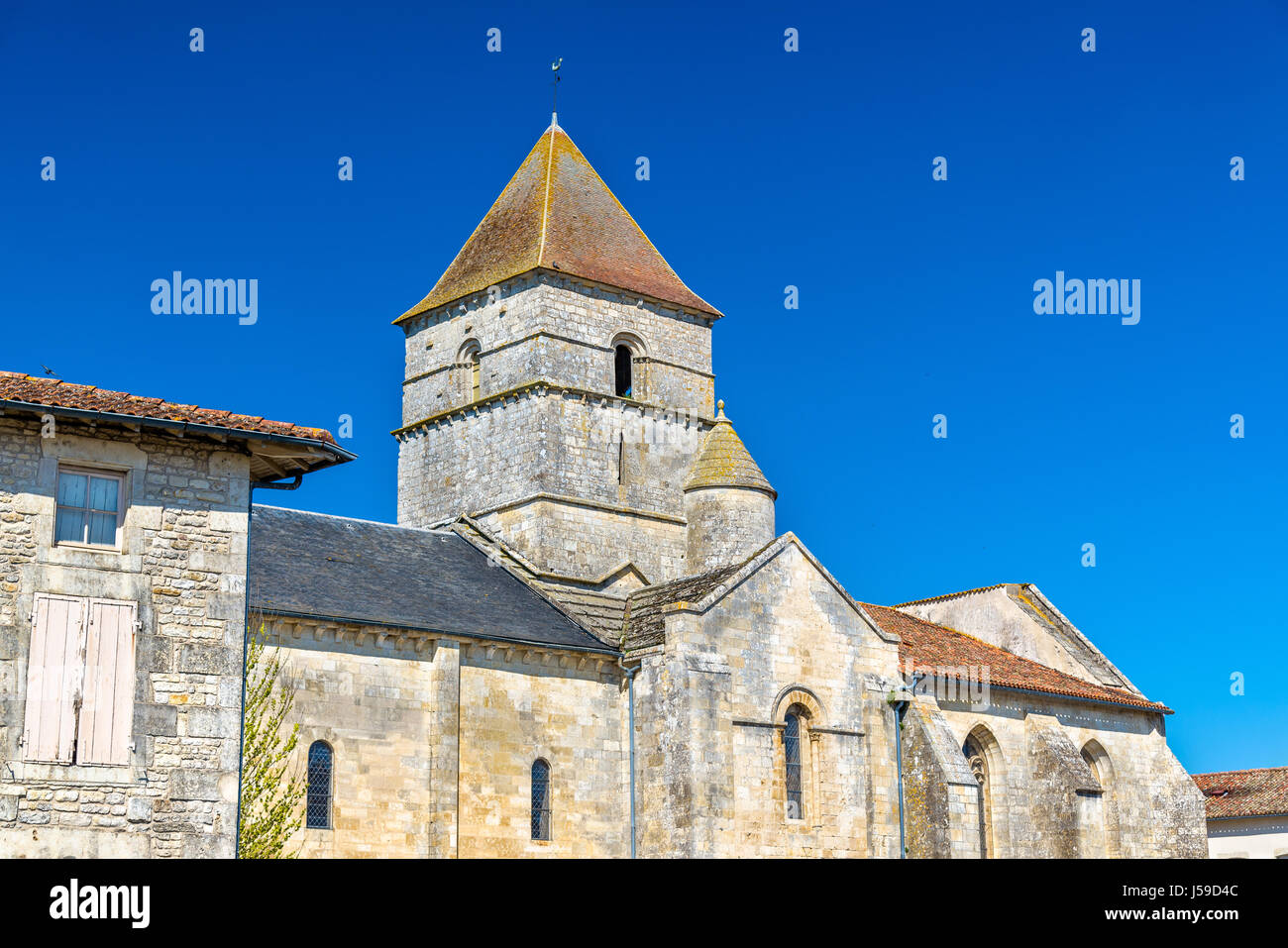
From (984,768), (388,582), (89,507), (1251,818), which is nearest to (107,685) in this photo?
(89,507)

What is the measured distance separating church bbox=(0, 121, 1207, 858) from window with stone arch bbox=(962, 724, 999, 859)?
0.07m

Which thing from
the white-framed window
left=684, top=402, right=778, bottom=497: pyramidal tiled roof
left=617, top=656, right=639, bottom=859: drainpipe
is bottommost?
left=617, top=656, right=639, bottom=859: drainpipe

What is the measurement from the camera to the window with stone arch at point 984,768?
34.5 meters

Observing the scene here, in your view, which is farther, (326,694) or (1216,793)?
(1216,793)

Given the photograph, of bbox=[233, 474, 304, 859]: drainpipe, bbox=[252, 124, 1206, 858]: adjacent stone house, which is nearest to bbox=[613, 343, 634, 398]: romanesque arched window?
bbox=[252, 124, 1206, 858]: adjacent stone house

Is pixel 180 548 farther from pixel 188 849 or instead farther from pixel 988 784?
pixel 988 784

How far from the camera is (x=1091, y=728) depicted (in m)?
37.2

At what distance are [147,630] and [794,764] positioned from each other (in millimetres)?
15837

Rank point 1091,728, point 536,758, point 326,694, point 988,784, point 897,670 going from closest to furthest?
point 326,694
point 536,758
point 897,670
point 988,784
point 1091,728

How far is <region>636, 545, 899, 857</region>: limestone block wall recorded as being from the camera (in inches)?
1112

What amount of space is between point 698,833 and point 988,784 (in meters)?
9.78

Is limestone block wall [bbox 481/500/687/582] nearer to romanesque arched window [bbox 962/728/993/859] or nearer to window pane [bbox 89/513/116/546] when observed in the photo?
romanesque arched window [bbox 962/728/993/859]
